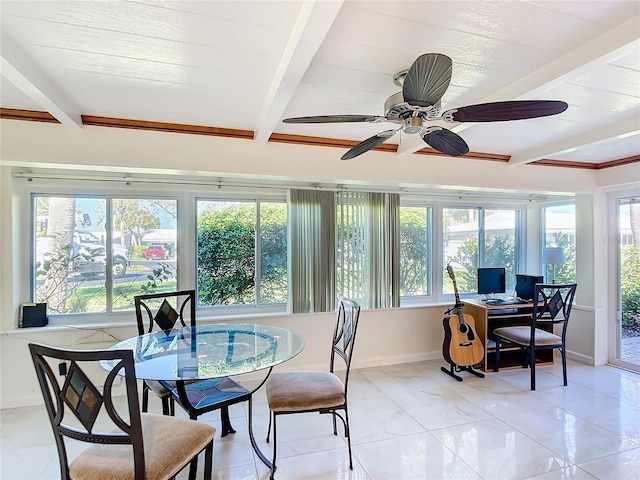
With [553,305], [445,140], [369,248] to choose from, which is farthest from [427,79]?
[553,305]

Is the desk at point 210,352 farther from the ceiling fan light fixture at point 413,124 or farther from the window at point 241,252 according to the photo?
the ceiling fan light fixture at point 413,124

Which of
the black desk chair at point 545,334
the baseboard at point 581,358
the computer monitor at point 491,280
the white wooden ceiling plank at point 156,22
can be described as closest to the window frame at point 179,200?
the computer monitor at point 491,280

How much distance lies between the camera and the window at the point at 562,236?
14.5ft


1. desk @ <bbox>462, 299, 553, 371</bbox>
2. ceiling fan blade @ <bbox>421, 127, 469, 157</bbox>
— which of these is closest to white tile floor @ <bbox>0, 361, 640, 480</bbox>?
desk @ <bbox>462, 299, 553, 371</bbox>

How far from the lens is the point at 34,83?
1.77 m

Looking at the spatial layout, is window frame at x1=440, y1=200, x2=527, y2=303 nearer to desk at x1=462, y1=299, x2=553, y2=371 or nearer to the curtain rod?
the curtain rod

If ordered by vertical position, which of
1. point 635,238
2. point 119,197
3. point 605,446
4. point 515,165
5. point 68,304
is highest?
point 515,165

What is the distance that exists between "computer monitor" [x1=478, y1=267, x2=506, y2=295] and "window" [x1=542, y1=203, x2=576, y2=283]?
2.89ft

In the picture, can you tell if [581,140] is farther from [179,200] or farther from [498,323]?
[179,200]

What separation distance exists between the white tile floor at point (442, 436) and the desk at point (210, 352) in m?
0.33

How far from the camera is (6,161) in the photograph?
7.74 ft

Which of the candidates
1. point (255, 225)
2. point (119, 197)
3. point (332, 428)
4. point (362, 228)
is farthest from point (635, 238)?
point (119, 197)

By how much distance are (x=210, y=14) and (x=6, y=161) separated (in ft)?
6.56

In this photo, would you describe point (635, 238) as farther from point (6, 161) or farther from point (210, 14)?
point (6, 161)
